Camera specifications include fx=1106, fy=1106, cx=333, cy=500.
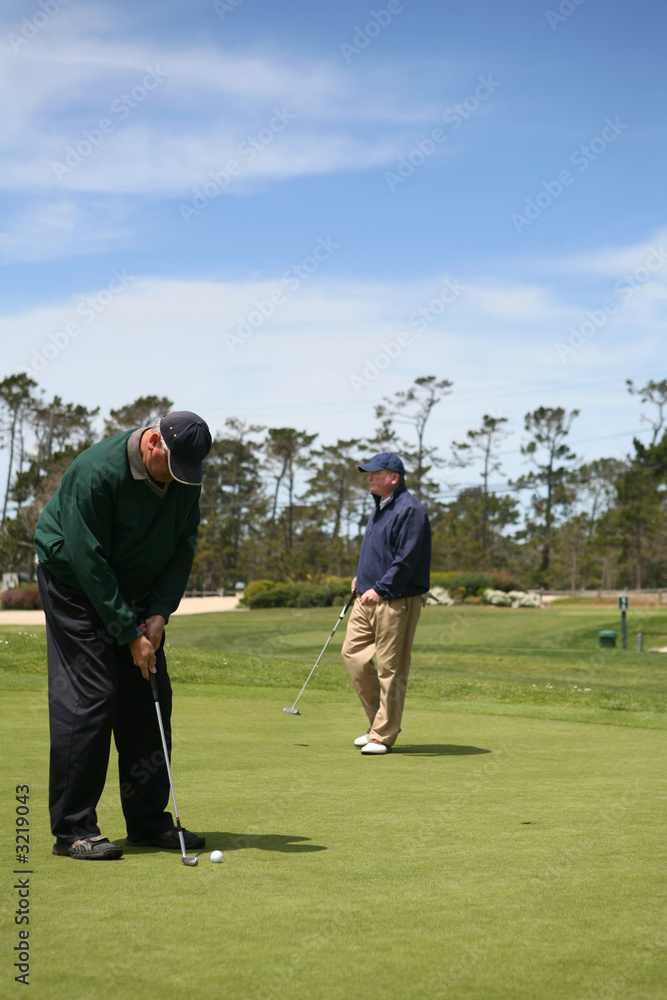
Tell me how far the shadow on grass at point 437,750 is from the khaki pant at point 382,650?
0.17 metres

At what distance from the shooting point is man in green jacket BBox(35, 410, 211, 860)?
4469 millimetres

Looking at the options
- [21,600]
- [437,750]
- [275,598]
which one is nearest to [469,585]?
[275,598]

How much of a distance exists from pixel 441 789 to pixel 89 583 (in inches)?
94.9

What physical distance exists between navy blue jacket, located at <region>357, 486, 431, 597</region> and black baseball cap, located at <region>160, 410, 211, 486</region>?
3.81 meters

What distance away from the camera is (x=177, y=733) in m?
7.93

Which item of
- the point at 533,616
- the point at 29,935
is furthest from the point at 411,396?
the point at 29,935

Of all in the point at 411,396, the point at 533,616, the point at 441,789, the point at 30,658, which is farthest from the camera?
→ the point at 411,396

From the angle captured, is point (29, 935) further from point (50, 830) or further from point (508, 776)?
point (508, 776)

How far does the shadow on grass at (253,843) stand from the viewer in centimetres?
429

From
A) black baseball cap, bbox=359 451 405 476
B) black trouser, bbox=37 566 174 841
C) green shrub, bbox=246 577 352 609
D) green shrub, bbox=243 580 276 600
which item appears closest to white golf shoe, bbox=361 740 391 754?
black baseball cap, bbox=359 451 405 476

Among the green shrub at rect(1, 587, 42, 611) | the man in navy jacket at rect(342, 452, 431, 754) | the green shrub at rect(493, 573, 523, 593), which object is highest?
the man in navy jacket at rect(342, 452, 431, 754)

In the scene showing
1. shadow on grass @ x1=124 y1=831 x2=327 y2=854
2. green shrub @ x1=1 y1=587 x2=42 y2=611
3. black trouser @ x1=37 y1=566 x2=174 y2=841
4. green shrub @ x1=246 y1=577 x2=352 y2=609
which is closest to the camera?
shadow on grass @ x1=124 y1=831 x2=327 y2=854

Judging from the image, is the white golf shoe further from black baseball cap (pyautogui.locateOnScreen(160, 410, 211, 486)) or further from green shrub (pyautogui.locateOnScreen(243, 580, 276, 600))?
green shrub (pyautogui.locateOnScreen(243, 580, 276, 600))

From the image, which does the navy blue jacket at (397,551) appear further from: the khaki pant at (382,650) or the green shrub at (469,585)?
the green shrub at (469,585)
